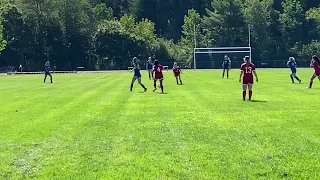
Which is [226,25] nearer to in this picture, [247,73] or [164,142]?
[247,73]

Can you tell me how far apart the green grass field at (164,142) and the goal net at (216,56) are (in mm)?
80201

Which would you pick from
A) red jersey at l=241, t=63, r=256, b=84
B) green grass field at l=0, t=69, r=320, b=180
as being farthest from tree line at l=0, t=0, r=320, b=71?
green grass field at l=0, t=69, r=320, b=180


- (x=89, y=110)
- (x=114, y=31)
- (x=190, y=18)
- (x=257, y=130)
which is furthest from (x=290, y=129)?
(x=190, y=18)

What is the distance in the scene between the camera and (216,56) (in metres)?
106

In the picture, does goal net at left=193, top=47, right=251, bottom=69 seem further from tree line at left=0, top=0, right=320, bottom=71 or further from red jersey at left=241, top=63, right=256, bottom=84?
red jersey at left=241, top=63, right=256, bottom=84

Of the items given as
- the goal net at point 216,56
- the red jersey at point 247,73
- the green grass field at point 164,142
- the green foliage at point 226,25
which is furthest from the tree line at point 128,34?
the green grass field at point 164,142

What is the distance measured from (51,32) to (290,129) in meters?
98.0

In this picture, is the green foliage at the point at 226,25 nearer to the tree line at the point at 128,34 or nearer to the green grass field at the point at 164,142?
the tree line at the point at 128,34

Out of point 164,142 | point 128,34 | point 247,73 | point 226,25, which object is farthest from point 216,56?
point 164,142

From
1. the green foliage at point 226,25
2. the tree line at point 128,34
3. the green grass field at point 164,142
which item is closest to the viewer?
the green grass field at point 164,142

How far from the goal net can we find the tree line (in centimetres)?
390

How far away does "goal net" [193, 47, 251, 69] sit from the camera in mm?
104094

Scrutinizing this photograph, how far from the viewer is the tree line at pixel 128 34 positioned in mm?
108562

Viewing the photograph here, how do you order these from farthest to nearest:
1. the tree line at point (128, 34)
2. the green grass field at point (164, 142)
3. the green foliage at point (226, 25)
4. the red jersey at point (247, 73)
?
the green foliage at point (226, 25) < the tree line at point (128, 34) < the red jersey at point (247, 73) < the green grass field at point (164, 142)
